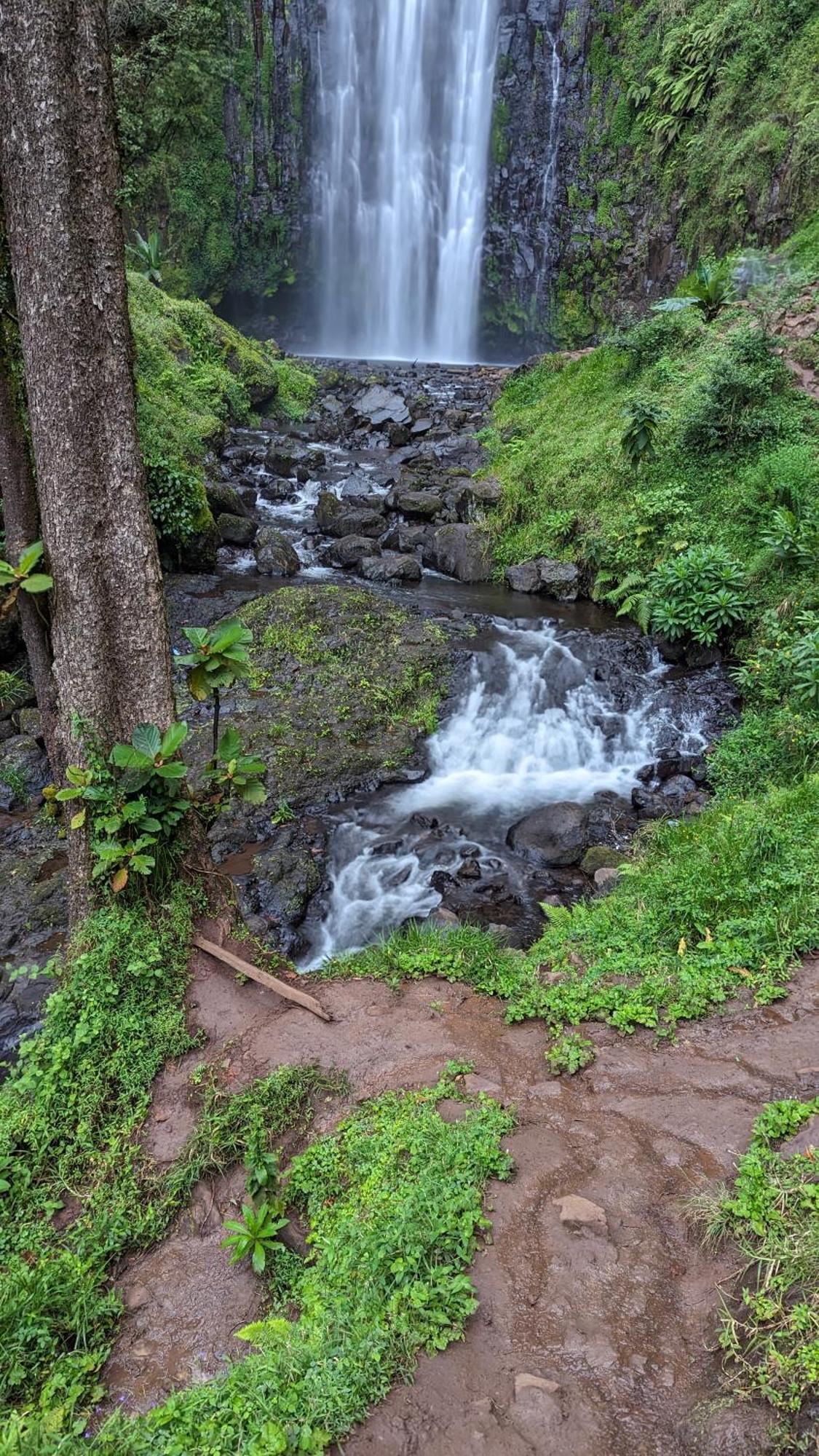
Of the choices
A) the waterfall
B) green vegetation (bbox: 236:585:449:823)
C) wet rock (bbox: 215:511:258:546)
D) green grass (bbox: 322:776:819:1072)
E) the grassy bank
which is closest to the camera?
the grassy bank

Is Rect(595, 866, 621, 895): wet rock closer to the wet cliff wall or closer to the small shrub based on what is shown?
the small shrub

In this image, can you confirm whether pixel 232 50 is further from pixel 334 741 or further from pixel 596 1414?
pixel 596 1414

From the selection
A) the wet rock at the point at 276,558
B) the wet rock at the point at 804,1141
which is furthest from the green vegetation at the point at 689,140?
the wet rock at the point at 804,1141

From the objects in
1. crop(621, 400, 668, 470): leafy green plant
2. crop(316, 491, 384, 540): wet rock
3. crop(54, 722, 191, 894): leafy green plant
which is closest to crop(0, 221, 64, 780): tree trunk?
crop(54, 722, 191, 894): leafy green plant

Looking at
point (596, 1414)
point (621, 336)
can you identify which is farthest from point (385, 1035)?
point (621, 336)

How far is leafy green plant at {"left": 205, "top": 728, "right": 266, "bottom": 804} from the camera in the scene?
13.0ft

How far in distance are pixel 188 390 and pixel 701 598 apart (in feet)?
38.8

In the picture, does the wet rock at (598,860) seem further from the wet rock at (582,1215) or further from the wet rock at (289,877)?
the wet rock at (582,1215)

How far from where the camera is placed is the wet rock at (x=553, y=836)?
7238 millimetres

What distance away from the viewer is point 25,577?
3520mm

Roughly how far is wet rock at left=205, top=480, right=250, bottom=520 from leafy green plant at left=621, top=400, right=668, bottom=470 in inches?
253

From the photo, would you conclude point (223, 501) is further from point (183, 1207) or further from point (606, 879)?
point (183, 1207)

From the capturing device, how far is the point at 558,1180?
116 inches

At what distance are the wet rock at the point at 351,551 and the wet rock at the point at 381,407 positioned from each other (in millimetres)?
7244
